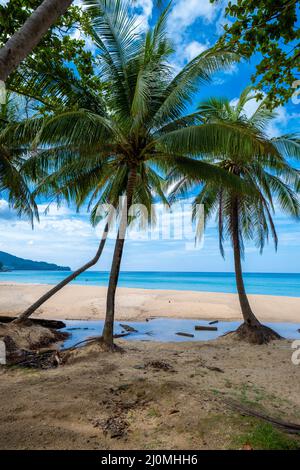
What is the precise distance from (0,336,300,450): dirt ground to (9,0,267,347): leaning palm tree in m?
2.05

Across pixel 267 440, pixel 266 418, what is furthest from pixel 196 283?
pixel 267 440

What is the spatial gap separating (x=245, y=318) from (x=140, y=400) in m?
6.58

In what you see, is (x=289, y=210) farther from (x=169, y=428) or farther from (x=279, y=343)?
(x=169, y=428)

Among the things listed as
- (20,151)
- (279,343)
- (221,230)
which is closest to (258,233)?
(221,230)

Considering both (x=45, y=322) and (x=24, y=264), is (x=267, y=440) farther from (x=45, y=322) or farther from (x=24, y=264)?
(x=24, y=264)

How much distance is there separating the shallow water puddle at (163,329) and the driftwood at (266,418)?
660 centimetres

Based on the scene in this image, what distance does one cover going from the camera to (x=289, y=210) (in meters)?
10.3

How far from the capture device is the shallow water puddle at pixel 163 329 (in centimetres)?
1119

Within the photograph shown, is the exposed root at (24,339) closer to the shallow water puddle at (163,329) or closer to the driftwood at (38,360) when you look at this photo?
the driftwood at (38,360)

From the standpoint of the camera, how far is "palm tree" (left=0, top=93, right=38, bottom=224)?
10.2 m

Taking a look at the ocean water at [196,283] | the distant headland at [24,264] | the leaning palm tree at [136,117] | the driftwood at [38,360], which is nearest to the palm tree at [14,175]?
the leaning palm tree at [136,117]

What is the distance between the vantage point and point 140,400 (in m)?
4.52

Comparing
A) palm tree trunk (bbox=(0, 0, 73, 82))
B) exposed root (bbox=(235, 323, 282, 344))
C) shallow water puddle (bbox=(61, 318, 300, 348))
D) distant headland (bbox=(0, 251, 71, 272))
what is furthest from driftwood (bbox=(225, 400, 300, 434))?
distant headland (bbox=(0, 251, 71, 272))

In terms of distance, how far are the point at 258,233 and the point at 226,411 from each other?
315 inches
